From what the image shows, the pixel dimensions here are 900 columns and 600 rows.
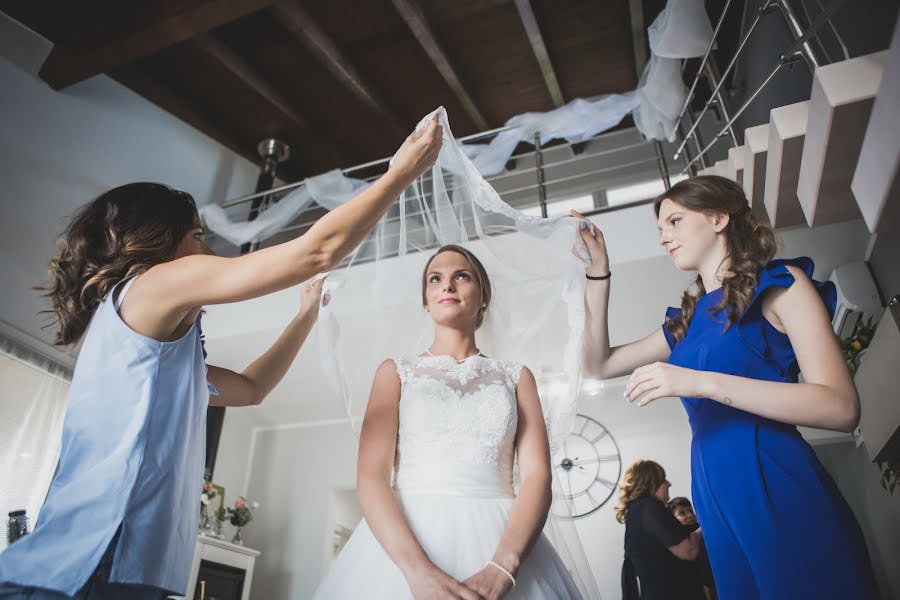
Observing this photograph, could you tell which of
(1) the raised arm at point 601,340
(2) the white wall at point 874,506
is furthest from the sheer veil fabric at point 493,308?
(2) the white wall at point 874,506

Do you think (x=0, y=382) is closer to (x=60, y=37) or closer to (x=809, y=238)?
(x=60, y=37)

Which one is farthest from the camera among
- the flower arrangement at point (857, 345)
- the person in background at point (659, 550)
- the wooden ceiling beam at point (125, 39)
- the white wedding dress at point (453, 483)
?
the wooden ceiling beam at point (125, 39)

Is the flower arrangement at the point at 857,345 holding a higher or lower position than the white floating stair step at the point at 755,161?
lower

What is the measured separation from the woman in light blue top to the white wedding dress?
0.42m

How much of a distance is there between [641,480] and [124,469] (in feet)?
9.95

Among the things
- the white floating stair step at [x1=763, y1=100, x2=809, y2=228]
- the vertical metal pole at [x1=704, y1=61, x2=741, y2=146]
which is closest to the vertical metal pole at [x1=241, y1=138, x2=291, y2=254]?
the vertical metal pole at [x1=704, y1=61, x2=741, y2=146]

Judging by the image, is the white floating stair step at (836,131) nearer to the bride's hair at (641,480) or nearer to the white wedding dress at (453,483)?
the white wedding dress at (453,483)

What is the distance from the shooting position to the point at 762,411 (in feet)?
3.60

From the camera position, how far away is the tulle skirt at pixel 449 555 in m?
1.25

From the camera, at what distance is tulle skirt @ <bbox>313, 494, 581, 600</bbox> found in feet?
4.09

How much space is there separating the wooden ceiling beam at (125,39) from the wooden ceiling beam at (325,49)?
0.42 m

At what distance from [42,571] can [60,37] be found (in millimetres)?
5573

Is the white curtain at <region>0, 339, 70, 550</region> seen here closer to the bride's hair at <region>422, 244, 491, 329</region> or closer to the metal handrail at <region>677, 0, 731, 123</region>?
the bride's hair at <region>422, 244, 491, 329</region>

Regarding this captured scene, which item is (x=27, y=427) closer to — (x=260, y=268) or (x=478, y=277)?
(x=478, y=277)
